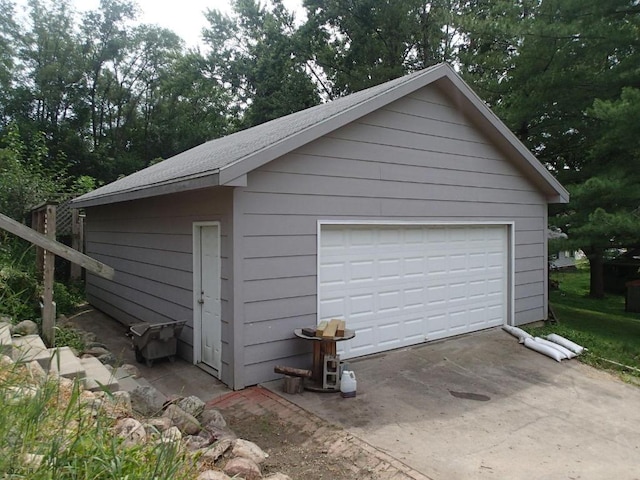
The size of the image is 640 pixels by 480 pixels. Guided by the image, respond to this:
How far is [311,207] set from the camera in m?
5.85

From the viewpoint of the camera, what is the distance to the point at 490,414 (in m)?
4.73

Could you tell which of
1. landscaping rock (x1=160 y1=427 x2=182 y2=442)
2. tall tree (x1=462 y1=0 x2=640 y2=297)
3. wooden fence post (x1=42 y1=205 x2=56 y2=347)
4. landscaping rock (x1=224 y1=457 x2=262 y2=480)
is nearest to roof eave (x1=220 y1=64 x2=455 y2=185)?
wooden fence post (x1=42 y1=205 x2=56 y2=347)

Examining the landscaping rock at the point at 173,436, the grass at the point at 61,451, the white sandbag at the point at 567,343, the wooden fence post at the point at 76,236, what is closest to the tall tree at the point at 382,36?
the wooden fence post at the point at 76,236

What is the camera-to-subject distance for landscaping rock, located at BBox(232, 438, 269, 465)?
11.5 feet

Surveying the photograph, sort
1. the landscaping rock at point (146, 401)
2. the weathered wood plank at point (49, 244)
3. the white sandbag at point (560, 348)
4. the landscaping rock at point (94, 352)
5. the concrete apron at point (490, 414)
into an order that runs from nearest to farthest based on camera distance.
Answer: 1. the concrete apron at point (490, 414)
2. the landscaping rock at point (146, 401)
3. the weathered wood plank at point (49, 244)
4. the landscaping rock at point (94, 352)
5. the white sandbag at point (560, 348)

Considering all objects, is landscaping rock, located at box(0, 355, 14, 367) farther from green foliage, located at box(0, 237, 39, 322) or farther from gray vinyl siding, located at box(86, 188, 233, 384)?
green foliage, located at box(0, 237, 39, 322)

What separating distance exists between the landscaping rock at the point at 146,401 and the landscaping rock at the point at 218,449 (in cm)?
79

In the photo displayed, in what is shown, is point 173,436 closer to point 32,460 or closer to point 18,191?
point 32,460

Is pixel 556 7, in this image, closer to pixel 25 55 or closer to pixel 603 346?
pixel 603 346

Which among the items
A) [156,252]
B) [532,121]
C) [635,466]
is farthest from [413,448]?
[532,121]

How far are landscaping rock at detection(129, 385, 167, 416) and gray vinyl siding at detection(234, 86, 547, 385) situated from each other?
1286 mm

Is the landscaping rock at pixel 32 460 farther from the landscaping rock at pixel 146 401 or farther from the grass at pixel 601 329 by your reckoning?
the grass at pixel 601 329

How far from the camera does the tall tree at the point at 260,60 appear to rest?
21.9 m

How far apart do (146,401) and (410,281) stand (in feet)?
14.2
